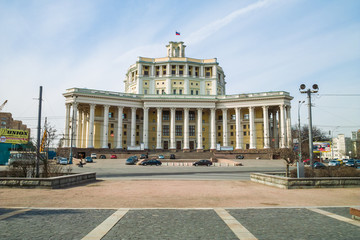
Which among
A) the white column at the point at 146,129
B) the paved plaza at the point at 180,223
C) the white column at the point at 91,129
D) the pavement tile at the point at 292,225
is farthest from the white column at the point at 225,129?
the pavement tile at the point at 292,225

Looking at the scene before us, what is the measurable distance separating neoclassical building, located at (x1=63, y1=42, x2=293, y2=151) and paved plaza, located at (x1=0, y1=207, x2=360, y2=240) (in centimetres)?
6880

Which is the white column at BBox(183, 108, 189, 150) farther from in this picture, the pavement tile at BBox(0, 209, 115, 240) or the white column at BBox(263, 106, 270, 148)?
the pavement tile at BBox(0, 209, 115, 240)

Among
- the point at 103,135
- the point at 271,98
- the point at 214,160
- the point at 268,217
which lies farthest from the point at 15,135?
the point at 271,98

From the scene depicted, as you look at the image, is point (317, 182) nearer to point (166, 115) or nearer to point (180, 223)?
point (180, 223)

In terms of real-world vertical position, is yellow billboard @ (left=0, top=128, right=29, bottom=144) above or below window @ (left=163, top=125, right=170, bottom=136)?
below

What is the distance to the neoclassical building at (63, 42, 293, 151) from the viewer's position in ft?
259

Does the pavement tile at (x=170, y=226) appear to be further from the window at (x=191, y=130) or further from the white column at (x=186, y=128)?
the window at (x=191, y=130)

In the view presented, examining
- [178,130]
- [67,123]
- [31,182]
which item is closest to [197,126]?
[178,130]

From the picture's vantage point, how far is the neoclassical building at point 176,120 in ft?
259

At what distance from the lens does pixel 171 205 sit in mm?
10742

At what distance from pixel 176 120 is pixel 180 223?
8077 cm

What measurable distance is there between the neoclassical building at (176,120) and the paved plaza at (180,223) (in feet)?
226

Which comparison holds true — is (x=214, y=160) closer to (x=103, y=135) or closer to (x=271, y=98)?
(x=271, y=98)

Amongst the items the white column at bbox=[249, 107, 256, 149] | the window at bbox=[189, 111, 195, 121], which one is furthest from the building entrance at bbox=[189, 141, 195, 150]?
the white column at bbox=[249, 107, 256, 149]
